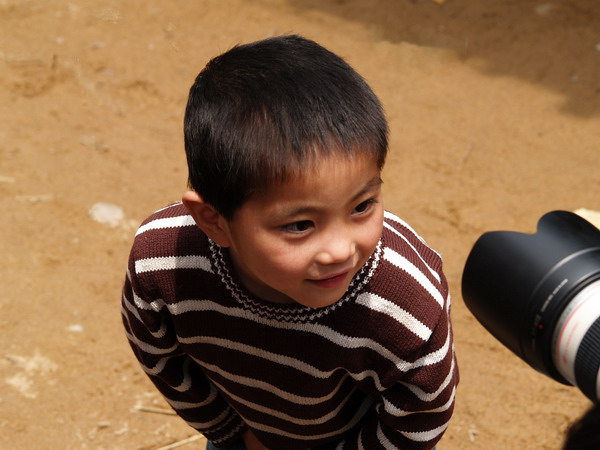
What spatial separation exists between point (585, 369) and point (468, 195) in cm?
220

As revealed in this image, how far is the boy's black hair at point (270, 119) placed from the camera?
1330 millimetres

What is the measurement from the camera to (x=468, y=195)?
3.68m

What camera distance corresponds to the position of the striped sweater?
5.01 feet

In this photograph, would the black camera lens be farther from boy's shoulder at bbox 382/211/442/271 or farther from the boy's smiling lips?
the boy's smiling lips

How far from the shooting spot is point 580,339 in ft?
5.14

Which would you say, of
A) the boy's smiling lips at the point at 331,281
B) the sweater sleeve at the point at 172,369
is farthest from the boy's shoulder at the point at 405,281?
the sweater sleeve at the point at 172,369

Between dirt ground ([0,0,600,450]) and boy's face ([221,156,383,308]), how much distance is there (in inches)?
59.1

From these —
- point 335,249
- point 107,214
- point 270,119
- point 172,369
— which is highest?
point 270,119

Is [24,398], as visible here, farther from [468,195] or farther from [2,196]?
[468,195]

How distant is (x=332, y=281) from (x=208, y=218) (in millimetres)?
265

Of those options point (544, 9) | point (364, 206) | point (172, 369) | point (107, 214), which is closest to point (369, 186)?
point (364, 206)

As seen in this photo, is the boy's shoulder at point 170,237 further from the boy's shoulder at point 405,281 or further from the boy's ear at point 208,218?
the boy's shoulder at point 405,281

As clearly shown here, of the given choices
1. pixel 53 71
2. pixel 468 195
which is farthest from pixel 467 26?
pixel 53 71

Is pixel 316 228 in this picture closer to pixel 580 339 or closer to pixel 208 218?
pixel 208 218
